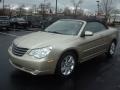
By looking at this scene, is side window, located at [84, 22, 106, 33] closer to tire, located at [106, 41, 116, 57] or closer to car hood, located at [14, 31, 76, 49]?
tire, located at [106, 41, 116, 57]

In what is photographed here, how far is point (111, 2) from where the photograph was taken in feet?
140

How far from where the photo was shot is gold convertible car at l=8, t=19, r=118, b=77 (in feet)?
16.5

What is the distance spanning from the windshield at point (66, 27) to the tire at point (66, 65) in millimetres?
787

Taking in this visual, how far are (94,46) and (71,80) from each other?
1661 millimetres

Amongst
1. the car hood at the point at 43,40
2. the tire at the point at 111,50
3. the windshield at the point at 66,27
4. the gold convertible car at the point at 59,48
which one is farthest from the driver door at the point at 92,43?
the tire at the point at 111,50

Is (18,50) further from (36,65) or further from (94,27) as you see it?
(94,27)

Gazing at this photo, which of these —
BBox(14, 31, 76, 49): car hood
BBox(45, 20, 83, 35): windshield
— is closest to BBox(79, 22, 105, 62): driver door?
BBox(45, 20, 83, 35): windshield

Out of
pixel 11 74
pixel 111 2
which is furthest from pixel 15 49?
pixel 111 2

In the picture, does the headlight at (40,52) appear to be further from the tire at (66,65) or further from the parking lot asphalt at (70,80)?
the parking lot asphalt at (70,80)

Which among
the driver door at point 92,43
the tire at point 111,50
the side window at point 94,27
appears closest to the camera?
the driver door at point 92,43

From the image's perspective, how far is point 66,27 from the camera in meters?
6.47

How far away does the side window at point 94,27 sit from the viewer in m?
6.59

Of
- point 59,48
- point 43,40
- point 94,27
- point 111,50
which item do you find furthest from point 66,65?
point 111,50

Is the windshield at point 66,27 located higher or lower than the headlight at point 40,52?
higher
